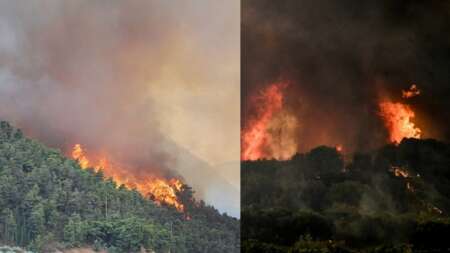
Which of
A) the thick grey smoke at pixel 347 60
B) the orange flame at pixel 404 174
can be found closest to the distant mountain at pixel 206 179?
the thick grey smoke at pixel 347 60

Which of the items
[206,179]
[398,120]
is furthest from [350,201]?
[206,179]

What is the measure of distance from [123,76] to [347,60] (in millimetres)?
1858

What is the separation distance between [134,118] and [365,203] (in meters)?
2.02

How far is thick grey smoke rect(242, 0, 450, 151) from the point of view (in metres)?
5.93

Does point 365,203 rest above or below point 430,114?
below

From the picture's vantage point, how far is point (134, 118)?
5.68 m

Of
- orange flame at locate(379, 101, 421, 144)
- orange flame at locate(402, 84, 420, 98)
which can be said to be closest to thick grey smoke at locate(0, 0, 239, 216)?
orange flame at locate(379, 101, 421, 144)

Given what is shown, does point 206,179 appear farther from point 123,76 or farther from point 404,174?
point 404,174

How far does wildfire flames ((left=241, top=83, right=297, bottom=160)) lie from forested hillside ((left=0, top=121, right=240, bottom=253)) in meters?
0.61

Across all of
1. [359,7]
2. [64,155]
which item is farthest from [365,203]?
[64,155]

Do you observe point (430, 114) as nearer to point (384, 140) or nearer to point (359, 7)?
point (384, 140)

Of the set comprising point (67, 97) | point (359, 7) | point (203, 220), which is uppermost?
point (359, 7)

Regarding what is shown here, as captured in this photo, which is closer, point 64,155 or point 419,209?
point 64,155

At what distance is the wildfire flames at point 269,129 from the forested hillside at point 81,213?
23.9 inches
